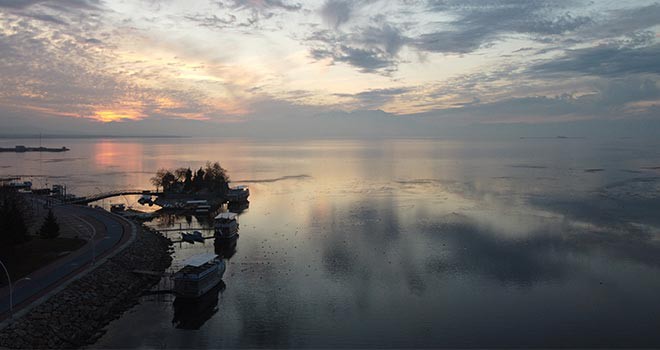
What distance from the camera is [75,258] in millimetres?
37969

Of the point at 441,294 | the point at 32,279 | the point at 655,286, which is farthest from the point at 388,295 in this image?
the point at 32,279

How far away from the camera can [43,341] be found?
1013 inches

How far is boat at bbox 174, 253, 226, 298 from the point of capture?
3566cm

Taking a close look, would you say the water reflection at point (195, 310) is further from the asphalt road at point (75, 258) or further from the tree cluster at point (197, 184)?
the tree cluster at point (197, 184)

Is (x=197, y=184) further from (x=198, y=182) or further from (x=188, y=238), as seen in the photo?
(x=188, y=238)

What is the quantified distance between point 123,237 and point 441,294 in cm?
3372

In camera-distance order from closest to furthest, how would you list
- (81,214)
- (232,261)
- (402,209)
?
1. (232,261)
2. (81,214)
3. (402,209)

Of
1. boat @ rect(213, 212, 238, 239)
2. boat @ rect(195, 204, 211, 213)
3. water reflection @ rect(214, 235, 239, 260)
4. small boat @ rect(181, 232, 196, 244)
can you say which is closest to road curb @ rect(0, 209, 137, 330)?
small boat @ rect(181, 232, 196, 244)

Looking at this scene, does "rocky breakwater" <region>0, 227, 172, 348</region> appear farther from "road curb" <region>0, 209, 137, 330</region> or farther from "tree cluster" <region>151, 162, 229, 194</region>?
"tree cluster" <region>151, 162, 229, 194</region>

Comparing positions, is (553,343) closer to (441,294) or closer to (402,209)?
(441,294)

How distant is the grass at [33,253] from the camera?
111 feet

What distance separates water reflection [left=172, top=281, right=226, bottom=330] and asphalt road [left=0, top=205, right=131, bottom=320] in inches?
342

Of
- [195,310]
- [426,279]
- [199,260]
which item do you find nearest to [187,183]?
[199,260]

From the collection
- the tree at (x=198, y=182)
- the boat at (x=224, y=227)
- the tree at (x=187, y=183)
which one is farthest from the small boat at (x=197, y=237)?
the tree at (x=198, y=182)
